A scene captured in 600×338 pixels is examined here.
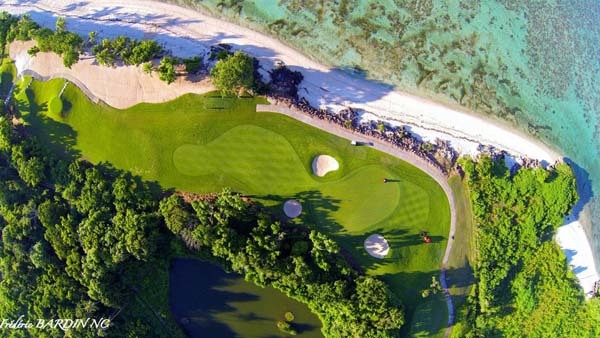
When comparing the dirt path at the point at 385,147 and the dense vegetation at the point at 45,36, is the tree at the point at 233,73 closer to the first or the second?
the dirt path at the point at 385,147

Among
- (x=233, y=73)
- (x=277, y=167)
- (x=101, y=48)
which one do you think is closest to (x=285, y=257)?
(x=277, y=167)

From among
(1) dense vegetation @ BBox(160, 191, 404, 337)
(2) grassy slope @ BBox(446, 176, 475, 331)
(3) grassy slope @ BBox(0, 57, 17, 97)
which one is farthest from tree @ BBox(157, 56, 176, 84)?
(2) grassy slope @ BBox(446, 176, 475, 331)

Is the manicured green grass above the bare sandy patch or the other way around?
the other way around

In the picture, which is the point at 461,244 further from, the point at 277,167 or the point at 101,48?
the point at 101,48

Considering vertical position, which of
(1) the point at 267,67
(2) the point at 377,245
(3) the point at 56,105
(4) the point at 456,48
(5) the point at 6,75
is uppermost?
(4) the point at 456,48

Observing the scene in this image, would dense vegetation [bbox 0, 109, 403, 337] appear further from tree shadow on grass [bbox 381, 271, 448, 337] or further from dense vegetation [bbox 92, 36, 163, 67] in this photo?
dense vegetation [bbox 92, 36, 163, 67]

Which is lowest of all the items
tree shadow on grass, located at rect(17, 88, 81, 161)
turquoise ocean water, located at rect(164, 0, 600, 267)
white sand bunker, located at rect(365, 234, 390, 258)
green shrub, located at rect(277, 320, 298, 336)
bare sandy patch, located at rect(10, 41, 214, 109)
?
green shrub, located at rect(277, 320, 298, 336)
